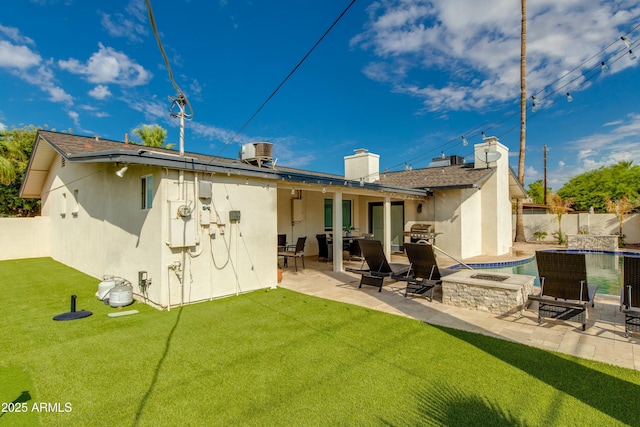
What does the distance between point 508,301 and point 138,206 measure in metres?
8.04

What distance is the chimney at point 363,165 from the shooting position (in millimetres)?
16672

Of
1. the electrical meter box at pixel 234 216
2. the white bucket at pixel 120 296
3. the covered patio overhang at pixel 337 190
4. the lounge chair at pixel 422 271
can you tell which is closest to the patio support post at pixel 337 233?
the covered patio overhang at pixel 337 190

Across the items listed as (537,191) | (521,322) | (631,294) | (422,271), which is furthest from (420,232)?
(537,191)

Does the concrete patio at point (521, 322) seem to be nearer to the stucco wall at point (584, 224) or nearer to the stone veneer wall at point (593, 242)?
the stone veneer wall at point (593, 242)

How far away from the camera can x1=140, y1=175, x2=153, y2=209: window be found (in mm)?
6926

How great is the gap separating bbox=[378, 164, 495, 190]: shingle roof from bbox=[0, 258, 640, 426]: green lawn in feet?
31.6

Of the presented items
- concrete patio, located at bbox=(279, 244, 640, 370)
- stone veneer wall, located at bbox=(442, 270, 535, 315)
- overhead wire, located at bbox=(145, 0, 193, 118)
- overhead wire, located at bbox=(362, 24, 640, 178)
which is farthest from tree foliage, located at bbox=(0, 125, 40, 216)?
stone veneer wall, located at bbox=(442, 270, 535, 315)

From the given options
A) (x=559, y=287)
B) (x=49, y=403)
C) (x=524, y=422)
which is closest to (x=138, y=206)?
(x=49, y=403)

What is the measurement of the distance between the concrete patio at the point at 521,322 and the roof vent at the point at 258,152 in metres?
4.87

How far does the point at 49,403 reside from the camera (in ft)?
10.7

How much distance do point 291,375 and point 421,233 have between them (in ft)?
37.9

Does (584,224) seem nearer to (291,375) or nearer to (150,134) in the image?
(291,375)

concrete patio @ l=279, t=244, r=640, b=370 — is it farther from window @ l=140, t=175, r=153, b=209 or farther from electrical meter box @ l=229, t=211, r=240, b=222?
window @ l=140, t=175, r=153, b=209

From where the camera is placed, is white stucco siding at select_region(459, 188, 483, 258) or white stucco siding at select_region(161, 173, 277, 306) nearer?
white stucco siding at select_region(161, 173, 277, 306)
